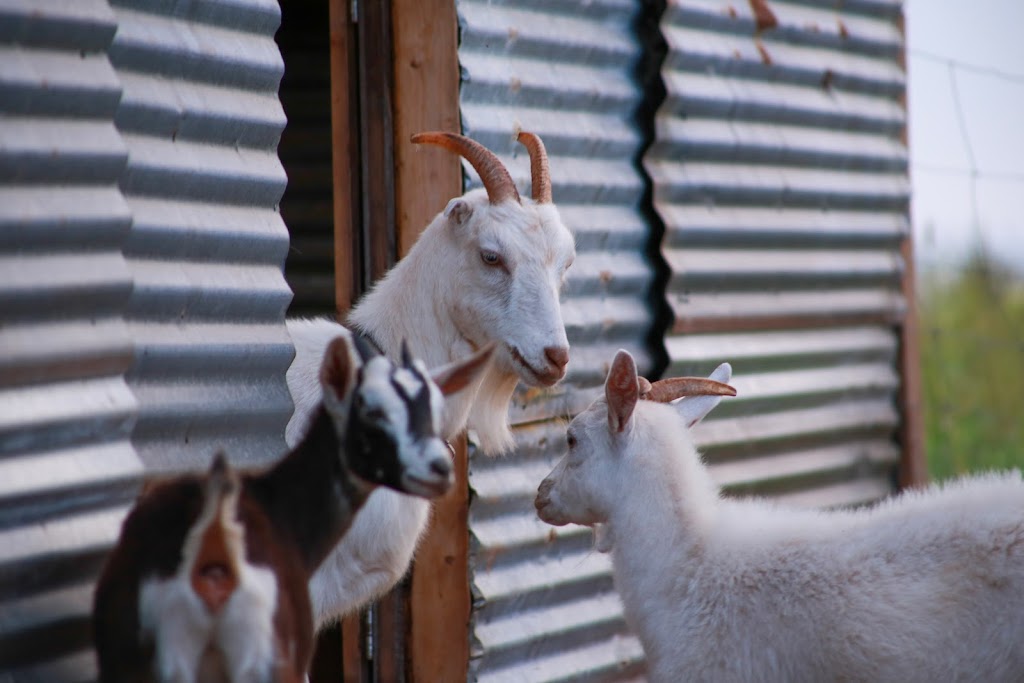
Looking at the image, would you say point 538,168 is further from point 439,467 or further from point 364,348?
point 439,467

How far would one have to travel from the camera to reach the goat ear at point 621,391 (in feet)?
13.3

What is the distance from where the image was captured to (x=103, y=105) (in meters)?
3.34

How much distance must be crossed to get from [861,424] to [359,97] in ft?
12.3

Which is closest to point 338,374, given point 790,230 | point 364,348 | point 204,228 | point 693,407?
point 364,348

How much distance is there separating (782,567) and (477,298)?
148 centimetres

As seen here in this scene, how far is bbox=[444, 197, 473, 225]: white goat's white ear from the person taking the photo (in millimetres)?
4578

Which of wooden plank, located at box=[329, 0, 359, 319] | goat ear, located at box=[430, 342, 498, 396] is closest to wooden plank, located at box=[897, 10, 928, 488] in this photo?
wooden plank, located at box=[329, 0, 359, 319]

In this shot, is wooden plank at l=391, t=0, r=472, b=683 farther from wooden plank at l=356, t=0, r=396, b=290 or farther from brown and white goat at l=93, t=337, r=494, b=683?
brown and white goat at l=93, t=337, r=494, b=683

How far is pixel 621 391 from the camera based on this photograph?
413 cm

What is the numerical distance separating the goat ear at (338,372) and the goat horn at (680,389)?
1649 millimetres

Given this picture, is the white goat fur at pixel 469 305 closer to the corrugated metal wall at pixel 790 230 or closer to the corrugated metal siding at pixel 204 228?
the corrugated metal siding at pixel 204 228

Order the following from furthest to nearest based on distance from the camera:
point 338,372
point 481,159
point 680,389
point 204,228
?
1. point 481,159
2. point 680,389
3. point 204,228
4. point 338,372

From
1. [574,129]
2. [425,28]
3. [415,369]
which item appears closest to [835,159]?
[574,129]

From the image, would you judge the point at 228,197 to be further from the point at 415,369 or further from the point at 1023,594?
the point at 1023,594
